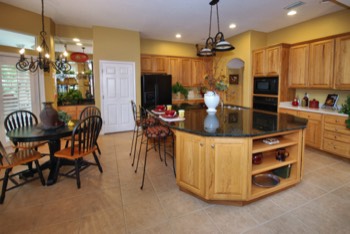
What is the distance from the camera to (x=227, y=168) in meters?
2.10

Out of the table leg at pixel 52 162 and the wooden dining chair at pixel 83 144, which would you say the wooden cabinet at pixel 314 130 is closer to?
the wooden dining chair at pixel 83 144

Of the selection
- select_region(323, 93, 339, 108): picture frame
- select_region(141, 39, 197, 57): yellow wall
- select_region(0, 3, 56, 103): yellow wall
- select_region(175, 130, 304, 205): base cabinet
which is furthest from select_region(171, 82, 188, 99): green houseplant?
select_region(175, 130, 304, 205): base cabinet

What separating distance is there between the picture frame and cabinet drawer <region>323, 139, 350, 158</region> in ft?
2.91

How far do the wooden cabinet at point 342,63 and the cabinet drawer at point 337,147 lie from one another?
107cm

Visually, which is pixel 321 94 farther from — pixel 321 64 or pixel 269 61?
pixel 269 61

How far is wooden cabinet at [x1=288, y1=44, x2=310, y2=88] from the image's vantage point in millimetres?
4320

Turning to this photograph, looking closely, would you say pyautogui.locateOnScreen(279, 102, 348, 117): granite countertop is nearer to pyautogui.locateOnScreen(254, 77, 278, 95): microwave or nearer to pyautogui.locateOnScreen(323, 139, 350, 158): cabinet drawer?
pyautogui.locateOnScreen(254, 77, 278, 95): microwave

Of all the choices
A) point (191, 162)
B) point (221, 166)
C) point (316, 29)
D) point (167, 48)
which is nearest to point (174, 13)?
point (167, 48)

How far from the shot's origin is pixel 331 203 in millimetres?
2254

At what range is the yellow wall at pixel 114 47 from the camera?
201 inches

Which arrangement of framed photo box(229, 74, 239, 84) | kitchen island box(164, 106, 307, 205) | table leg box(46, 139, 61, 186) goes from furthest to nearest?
framed photo box(229, 74, 239, 84), table leg box(46, 139, 61, 186), kitchen island box(164, 106, 307, 205)

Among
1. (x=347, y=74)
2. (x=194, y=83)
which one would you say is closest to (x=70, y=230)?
(x=347, y=74)

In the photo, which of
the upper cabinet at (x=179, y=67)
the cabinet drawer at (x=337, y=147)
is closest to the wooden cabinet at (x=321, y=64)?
the cabinet drawer at (x=337, y=147)

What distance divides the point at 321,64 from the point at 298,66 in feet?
1.66
